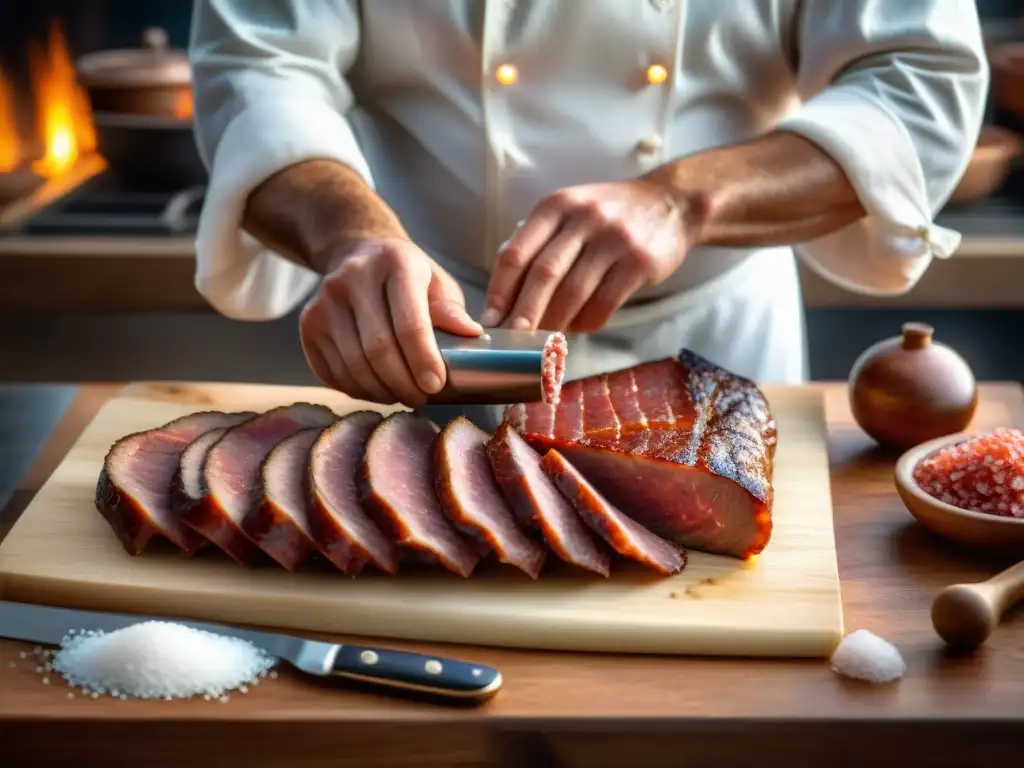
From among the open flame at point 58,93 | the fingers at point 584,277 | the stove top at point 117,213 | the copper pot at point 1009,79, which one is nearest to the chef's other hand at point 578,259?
the fingers at point 584,277

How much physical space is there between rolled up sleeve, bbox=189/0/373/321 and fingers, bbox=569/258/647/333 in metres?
0.39

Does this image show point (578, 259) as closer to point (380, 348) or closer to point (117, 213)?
point (380, 348)

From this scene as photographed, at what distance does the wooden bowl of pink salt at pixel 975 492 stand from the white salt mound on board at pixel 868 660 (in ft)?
0.82

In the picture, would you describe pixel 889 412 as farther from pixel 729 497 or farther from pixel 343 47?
pixel 343 47

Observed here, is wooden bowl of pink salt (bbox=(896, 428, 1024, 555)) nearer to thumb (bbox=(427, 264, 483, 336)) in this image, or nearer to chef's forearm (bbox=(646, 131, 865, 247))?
chef's forearm (bbox=(646, 131, 865, 247))

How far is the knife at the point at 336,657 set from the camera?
125cm

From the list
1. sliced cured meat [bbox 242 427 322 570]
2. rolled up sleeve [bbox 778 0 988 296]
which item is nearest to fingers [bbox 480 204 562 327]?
sliced cured meat [bbox 242 427 322 570]

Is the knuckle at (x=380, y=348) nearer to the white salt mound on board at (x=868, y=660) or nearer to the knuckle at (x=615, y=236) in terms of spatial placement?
the knuckle at (x=615, y=236)

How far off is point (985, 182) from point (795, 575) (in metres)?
2.11

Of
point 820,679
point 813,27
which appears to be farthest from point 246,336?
point 820,679

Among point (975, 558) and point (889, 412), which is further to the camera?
point (889, 412)

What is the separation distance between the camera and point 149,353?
343cm

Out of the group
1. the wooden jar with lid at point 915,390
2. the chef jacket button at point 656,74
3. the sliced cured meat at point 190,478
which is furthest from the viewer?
the chef jacket button at point 656,74

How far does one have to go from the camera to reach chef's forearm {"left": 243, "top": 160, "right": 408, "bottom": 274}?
170 cm
